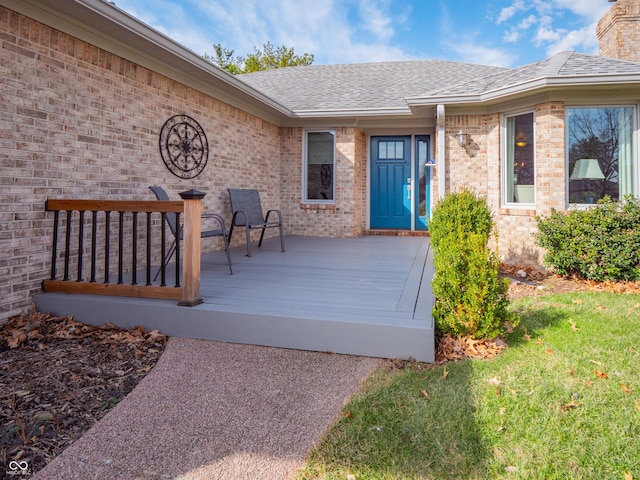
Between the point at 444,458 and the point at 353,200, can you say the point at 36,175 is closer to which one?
the point at 444,458

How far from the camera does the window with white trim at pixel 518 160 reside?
6.57m

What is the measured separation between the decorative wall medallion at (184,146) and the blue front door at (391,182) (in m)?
4.36

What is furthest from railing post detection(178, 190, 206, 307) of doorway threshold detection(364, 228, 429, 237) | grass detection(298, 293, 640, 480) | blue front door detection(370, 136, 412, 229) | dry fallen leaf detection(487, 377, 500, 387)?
blue front door detection(370, 136, 412, 229)

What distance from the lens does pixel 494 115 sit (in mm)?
7102

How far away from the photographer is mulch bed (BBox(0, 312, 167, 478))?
2.03 meters

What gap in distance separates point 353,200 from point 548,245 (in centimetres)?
387

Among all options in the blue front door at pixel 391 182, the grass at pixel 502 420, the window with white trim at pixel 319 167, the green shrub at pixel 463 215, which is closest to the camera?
the grass at pixel 502 420

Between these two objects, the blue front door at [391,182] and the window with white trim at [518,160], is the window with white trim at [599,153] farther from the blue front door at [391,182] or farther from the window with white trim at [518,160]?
the blue front door at [391,182]

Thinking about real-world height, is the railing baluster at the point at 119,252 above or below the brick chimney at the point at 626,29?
below

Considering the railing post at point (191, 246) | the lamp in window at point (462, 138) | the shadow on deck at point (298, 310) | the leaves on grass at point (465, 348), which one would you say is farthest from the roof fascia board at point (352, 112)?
the leaves on grass at point (465, 348)

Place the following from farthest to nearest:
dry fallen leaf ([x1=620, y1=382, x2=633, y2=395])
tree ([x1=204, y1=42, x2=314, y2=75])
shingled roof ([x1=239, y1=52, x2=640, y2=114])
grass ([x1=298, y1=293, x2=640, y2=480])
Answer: tree ([x1=204, y1=42, x2=314, y2=75]), shingled roof ([x1=239, y1=52, x2=640, y2=114]), dry fallen leaf ([x1=620, y1=382, x2=633, y2=395]), grass ([x1=298, y1=293, x2=640, y2=480])

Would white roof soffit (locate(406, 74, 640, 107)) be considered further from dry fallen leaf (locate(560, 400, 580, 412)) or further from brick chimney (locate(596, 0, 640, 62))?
brick chimney (locate(596, 0, 640, 62))

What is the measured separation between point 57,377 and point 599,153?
7027 millimetres

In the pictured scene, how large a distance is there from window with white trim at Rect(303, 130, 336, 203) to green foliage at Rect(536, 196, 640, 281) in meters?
4.33
